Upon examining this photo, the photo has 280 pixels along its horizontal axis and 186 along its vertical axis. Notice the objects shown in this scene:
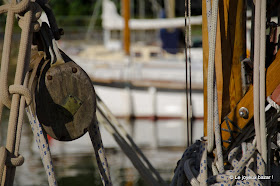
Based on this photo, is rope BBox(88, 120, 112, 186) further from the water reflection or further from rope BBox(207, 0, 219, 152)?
the water reflection

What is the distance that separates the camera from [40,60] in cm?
201

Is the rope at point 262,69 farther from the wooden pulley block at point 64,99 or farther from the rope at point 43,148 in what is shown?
the rope at point 43,148

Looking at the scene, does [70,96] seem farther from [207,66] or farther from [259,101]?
[259,101]

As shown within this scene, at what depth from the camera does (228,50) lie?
7.43ft

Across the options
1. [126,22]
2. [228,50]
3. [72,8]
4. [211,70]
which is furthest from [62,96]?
[72,8]

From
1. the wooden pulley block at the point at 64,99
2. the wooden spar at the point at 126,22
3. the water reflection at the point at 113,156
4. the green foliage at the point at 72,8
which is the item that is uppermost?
the wooden pulley block at the point at 64,99

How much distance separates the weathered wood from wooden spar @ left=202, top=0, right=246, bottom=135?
64mm

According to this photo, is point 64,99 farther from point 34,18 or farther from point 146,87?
point 146,87

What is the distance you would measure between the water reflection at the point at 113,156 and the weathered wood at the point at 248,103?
5.54 meters

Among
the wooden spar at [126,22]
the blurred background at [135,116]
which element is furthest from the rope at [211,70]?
the wooden spar at [126,22]

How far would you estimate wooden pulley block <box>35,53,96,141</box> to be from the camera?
195 centimetres

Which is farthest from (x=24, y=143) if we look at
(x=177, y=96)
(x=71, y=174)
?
(x=177, y=96)

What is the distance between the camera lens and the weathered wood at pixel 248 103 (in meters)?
2.18

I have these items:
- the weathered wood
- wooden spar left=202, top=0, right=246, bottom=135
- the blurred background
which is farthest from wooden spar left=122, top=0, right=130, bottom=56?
the weathered wood
